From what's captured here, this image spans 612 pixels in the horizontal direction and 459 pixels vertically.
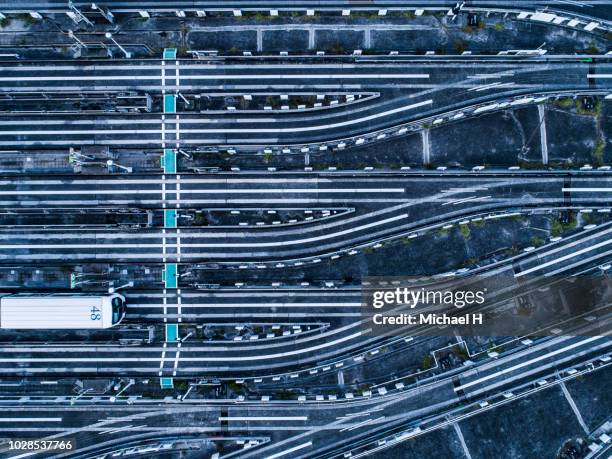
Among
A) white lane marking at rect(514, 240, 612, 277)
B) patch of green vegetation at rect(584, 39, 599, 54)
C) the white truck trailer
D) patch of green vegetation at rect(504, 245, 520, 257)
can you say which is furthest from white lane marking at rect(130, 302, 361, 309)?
patch of green vegetation at rect(584, 39, 599, 54)

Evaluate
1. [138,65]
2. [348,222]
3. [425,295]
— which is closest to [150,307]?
[348,222]

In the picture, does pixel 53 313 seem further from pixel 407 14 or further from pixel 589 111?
pixel 589 111

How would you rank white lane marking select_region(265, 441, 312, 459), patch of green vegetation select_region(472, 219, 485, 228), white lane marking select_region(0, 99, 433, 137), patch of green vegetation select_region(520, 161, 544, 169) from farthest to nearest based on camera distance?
patch of green vegetation select_region(472, 219, 485, 228) → patch of green vegetation select_region(520, 161, 544, 169) → white lane marking select_region(0, 99, 433, 137) → white lane marking select_region(265, 441, 312, 459)

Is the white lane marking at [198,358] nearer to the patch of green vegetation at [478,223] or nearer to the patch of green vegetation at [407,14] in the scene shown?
the patch of green vegetation at [478,223]

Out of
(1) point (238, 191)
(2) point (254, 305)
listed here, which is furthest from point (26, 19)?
(2) point (254, 305)

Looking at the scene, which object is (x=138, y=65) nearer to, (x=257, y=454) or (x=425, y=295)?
(x=425, y=295)

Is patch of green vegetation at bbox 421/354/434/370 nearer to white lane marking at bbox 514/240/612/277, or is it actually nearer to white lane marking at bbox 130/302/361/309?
white lane marking at bbox 130/302/361/309
